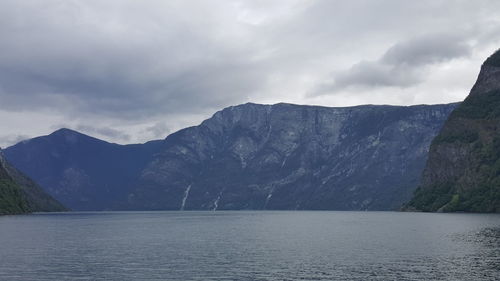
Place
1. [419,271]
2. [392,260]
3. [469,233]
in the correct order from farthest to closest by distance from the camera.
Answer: [469,233] → [392,260] → [419,271]

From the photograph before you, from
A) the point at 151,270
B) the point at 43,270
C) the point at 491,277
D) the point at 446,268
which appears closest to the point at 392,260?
the point at 446,268

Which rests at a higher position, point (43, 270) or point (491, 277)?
point (43, 270)

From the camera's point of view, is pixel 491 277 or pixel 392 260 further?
pixel 392 260

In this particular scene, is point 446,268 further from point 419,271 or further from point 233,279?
point 233,279

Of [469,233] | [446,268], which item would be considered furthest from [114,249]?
[469,233]

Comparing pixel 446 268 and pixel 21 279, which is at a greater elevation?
pixel 21 279

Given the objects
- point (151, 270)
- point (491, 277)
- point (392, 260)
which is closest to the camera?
point (491, 277)

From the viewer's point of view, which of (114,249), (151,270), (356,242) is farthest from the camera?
(356,242)

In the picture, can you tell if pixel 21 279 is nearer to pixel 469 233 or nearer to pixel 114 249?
pixel 114 249

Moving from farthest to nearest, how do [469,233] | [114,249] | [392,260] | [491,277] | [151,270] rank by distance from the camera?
[469,233] → [114,249] → [392,260] → [151,270] → [491,277]

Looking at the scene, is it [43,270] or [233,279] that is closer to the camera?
[233,279]

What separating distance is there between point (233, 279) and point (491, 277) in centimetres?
3750

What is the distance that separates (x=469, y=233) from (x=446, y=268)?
6687 cm

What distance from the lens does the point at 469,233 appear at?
146 m
